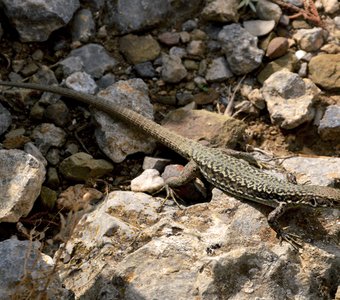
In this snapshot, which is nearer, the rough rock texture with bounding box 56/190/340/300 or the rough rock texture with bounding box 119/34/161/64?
the rough rock texture with bounding box 56/190/340/300

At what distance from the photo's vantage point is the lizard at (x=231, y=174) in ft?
14.5

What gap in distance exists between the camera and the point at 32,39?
5801mm

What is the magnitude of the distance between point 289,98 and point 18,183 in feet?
9.34

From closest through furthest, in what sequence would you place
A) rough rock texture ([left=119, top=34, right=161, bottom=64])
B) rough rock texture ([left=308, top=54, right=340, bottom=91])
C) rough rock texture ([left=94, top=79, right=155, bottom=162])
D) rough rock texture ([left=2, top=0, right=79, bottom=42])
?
rough rock texture ([left=94, top=79, right=155, bottom=162]) < rough rock texture ([left=2, top=0, right=79, bottom=42]) < rough rock texture ([left=308, top=54, right=340, bottom=91]) < rough rock texture ([left=119, top=34, right=161, bottom=64])

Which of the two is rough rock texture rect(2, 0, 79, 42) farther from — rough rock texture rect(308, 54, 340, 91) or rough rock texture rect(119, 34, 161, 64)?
rough rock texture rect(308, 54, 340, 91)

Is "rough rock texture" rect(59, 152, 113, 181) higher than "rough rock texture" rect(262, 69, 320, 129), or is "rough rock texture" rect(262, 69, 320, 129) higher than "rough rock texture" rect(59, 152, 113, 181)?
"rough rock texture" rect(262, 69, 320, 129)

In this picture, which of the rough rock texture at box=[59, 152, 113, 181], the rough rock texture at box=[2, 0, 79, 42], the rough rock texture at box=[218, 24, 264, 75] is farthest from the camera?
the rough rock texture at box=[218, 24, 264, 75]

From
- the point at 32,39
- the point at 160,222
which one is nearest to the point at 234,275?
the point at 160,222

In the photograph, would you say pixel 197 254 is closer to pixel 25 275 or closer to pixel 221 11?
pixel 25 275

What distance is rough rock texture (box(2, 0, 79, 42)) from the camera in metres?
Answer: 5.64

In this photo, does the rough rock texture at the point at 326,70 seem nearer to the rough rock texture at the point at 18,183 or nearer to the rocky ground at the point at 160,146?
the rocky ground at the point at 160,146

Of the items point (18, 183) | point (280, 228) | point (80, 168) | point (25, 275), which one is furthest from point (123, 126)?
point (25, 275)

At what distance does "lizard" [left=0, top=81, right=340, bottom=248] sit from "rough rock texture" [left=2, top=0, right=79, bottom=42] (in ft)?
2.16

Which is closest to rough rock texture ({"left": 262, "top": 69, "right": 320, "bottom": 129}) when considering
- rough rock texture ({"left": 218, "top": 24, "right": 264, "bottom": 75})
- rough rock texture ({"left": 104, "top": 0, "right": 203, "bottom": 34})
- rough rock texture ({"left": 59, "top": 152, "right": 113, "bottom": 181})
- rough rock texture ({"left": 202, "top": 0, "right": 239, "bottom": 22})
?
rough rock texture ({"left": 218, "top": 24, "right": 264, "bottom": 75})
